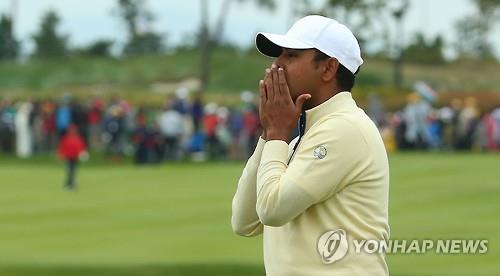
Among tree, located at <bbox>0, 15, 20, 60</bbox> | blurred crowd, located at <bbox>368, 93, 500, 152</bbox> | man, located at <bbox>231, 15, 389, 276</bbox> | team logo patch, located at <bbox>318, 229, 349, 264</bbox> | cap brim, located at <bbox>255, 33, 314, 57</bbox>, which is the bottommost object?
tree, located at <bbox>0, 15, 20, 60</bbox>

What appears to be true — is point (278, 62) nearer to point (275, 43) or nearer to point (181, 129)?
point (275, 43)

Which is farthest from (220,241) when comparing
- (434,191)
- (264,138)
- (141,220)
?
(264,138)

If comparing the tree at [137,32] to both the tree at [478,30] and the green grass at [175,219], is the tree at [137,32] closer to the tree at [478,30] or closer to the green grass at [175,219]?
the tree at [478,30]

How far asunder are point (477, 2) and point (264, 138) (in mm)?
70006

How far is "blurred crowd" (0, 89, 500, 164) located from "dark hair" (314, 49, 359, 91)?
102 feet

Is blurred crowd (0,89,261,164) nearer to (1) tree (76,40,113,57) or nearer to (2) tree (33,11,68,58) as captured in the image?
(2) tree (33,11,68,58)

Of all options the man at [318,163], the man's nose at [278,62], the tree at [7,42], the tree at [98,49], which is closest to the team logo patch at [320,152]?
the man at [318,163]

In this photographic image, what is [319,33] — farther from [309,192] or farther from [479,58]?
[479,58]

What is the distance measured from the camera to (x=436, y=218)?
20.1 m

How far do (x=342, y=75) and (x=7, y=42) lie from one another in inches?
2680

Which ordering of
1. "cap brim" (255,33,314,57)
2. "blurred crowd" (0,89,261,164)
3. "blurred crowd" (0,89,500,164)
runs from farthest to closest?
"blurred crowd" (0,89,500,164) → "blurred crowd" (0,89,261,164) → "cap brim" (255,33,314,57)

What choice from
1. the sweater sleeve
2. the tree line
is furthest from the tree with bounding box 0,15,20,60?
the sweater sleeve

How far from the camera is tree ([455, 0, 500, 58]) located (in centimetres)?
7462

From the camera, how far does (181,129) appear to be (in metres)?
38.3
